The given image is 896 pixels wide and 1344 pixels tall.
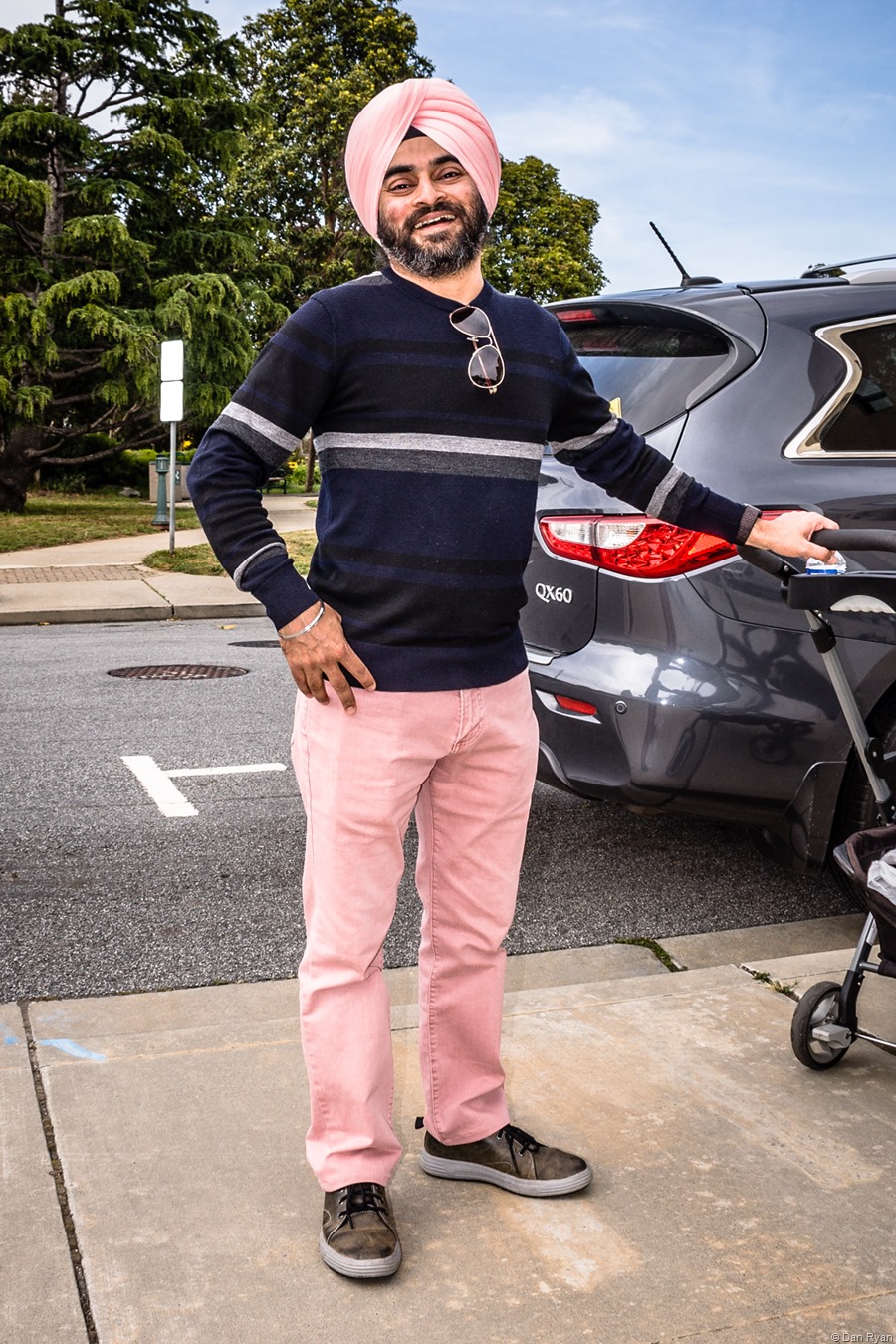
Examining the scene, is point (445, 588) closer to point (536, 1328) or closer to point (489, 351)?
point (489, 351)

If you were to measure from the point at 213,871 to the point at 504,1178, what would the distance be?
228 cm

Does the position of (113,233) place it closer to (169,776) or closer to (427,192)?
(169,776)

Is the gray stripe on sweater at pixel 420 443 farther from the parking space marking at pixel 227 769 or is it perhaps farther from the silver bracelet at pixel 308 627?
the parking space marking at pixel 227 769

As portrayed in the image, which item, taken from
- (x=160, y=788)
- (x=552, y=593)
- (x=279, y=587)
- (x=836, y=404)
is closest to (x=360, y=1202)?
(x=279, y=587)

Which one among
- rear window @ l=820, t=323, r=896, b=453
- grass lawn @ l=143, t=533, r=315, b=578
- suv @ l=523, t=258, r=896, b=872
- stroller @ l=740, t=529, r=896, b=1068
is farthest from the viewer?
grass lawn @ l=143, t=533, r=315, b=578

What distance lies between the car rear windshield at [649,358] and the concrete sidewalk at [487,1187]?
5.34 feet

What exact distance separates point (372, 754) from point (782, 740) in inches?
67.4

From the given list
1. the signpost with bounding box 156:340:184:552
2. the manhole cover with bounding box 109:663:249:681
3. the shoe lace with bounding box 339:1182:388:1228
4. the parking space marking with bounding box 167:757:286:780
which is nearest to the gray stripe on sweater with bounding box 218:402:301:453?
the shoe lace with bounding box 339:1182:388:1228

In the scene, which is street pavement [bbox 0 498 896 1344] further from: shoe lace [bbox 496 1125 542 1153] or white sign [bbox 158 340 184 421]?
white sign [bbox 158 340 184 421]

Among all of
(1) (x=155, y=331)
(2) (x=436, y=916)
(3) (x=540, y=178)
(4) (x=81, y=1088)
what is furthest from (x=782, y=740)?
(3) (x=540, y=178)

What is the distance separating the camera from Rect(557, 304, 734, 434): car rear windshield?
12.8ft

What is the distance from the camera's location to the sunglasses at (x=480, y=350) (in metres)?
2.31

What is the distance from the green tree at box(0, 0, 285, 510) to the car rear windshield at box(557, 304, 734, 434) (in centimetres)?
1841

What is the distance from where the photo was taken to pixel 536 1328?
7.13ft
